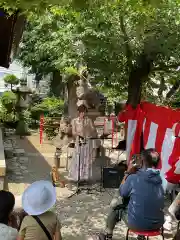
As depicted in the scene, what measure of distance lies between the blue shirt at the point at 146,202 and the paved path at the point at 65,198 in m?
1.46

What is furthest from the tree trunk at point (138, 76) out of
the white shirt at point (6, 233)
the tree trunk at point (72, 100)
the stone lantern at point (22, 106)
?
the stone lantern at point (22, 106)

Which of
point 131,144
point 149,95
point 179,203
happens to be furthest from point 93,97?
point 149,95

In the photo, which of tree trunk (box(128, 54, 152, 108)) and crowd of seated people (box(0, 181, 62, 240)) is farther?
tree trunk (box(128, 54, 152, 108))

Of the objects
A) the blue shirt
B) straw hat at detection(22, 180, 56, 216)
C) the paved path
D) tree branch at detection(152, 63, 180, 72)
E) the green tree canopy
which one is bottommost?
the paved path

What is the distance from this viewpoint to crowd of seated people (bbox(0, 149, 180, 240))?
3402 millimetres

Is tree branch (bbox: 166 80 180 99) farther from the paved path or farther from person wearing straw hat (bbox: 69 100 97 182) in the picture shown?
person wearing straw hat (bbox: 69 100 97 182)

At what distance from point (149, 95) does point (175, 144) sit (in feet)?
29.7

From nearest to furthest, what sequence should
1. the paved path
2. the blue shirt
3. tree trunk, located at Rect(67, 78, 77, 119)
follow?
the blue shirt < the paved path < tree trunk, located at Rect(67, 78, 77, 119)

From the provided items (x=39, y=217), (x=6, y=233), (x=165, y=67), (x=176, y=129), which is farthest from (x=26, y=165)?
(x=6, y=233)

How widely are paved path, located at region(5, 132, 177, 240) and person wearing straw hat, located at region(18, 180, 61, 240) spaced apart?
7.72ft

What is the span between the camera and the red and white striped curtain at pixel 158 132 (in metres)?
6.62

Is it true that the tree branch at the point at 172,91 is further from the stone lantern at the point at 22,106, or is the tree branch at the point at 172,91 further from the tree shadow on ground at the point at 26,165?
the tree shadow on ground at the point at 26,165

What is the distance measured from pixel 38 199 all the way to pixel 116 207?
1741mm

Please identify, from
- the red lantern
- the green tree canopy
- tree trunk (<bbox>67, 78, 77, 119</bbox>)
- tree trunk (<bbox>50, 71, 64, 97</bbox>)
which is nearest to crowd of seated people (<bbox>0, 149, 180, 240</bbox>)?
the red lantern
